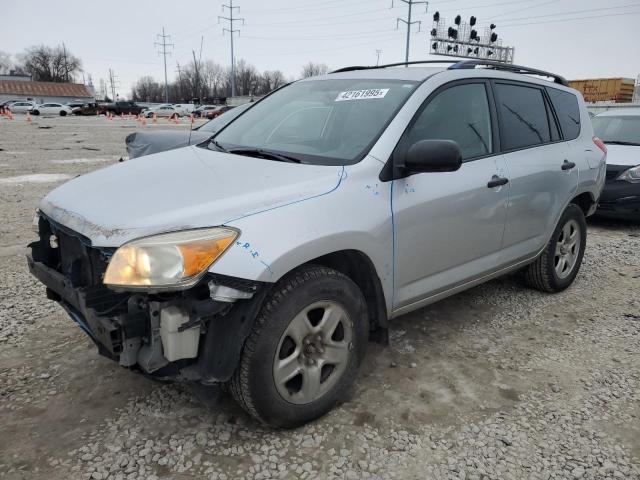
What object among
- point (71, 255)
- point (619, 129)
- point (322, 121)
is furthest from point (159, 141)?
point (619, 129)

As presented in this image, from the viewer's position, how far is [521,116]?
3.78 metres

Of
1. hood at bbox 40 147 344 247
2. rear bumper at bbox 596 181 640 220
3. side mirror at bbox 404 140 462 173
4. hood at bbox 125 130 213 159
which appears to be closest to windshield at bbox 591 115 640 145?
rear bumper at bbox 596 181 640 220

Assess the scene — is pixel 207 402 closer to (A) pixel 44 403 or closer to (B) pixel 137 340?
(B) pixel 137 340

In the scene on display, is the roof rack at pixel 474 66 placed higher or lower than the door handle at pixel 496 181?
higher

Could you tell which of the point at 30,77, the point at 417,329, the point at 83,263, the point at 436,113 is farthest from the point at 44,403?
the point at 30,77

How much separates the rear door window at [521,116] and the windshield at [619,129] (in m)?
4.67

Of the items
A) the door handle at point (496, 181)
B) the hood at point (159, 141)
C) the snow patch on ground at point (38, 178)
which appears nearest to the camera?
the door handle at point (496, 181)

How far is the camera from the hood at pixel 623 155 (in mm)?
6917

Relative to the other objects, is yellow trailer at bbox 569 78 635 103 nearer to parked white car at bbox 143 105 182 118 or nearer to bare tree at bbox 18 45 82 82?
parked white car at bbox 143 105 182 118

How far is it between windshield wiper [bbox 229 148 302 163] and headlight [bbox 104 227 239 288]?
2.93 feet

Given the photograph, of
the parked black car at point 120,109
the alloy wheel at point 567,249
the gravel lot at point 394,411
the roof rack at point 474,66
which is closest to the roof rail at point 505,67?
the roof rack at point 474,66

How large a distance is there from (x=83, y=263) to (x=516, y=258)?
9.57 ft

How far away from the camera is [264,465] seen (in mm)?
2301

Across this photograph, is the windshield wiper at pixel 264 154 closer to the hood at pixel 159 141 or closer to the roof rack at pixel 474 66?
the roof rack at pixel 474 66
